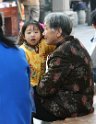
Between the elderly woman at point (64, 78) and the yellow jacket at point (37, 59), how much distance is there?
1.69 feet

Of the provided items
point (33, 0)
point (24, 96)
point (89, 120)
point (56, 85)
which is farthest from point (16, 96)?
point (33, 0)

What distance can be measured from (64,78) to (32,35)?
973 mm

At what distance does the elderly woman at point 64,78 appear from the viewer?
3.78 meters

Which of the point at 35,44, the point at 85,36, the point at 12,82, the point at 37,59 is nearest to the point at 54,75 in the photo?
Answer: the point at 37,59

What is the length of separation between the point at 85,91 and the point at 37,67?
30.1 inches

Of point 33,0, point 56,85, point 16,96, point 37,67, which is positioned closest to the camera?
point 16,96

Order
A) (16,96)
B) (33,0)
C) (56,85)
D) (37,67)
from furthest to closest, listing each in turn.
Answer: (33,0), (37,67), (56,85), (16,96)

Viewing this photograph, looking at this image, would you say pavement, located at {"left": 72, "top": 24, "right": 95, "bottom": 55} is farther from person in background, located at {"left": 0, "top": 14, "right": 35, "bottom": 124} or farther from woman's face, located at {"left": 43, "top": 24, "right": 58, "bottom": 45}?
person in background, located at {"left": 0, "top": 14, "right": 35, "bottom": 124}

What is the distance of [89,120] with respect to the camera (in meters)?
3.99

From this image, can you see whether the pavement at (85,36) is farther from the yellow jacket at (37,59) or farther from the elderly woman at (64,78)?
the elderly woman at (64,78)

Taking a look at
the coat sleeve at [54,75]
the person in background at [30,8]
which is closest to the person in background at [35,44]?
the coat sleeve at [54,75]

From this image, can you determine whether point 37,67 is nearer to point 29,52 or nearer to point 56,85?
point 29,52

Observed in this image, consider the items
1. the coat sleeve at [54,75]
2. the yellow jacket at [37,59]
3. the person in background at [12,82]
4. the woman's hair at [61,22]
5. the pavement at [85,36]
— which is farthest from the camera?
the pavement at [85,36]

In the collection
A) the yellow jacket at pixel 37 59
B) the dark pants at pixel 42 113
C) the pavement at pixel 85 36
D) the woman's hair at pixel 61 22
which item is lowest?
the pavement at pixel 85 36
